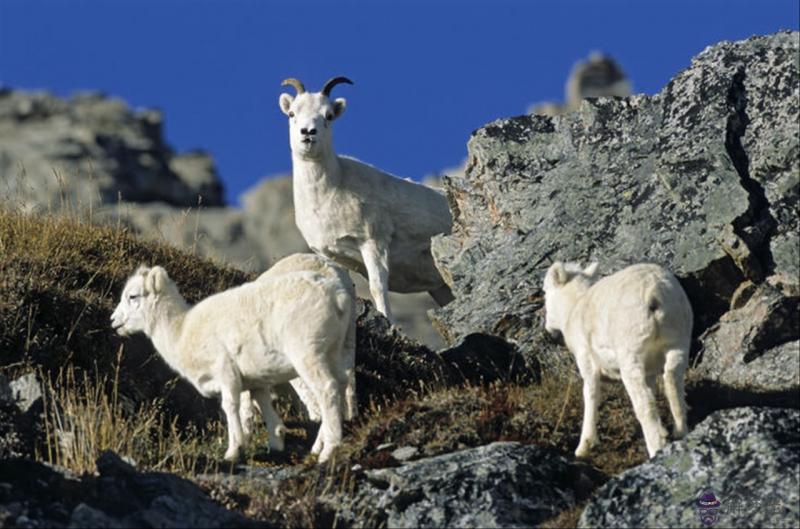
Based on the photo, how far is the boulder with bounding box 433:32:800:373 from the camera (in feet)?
52.7

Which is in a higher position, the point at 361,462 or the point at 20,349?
the point at 20,349

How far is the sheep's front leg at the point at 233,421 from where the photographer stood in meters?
14.5

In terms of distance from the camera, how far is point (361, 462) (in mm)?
13734

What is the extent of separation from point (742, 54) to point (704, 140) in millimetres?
1024

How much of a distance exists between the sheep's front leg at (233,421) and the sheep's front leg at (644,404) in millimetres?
3298

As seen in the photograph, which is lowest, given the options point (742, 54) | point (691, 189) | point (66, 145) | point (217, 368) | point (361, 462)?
point (361, 462)

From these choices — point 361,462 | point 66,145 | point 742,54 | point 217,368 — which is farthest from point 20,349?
point 66,145

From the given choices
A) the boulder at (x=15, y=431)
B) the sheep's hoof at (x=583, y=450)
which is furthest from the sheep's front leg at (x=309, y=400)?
the sheep's hoof at (x=583, y=450)

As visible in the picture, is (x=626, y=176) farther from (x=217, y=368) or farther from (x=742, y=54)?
(x=217, y=368)

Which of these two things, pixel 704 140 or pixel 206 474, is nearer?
pixel 206 474

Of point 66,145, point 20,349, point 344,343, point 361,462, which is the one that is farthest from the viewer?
point 66,145

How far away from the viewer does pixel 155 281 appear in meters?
15.4

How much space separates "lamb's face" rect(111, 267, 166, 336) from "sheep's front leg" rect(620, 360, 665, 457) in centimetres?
446

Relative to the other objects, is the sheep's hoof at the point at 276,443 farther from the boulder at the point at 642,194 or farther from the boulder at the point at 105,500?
the boulder at the point at 642,194
